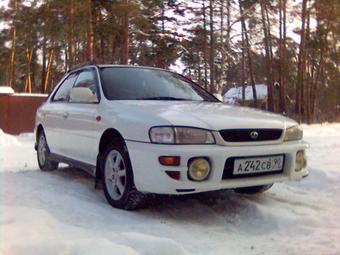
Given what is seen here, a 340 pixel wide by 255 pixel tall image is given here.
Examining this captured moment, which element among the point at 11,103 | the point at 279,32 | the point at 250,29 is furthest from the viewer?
the point at 279,32

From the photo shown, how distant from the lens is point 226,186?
378 cm

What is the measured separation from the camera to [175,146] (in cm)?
365

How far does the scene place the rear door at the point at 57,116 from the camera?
5355 mm

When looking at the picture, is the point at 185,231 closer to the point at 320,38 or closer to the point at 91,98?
the point at 91,98

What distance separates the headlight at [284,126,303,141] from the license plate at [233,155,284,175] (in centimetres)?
25

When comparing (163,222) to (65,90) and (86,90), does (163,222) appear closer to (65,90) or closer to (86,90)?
(86,90)

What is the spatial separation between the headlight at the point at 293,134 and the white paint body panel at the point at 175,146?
6cm

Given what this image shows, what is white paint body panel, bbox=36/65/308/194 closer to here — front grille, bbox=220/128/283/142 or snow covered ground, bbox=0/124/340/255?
front grille, bbox=220/128/283/142

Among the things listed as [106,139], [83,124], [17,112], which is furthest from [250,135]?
[17,112]

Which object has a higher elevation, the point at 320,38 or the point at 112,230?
the point at 320,38

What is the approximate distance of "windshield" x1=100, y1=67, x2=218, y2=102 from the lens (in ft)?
15.4

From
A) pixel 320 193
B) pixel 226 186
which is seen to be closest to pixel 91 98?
pixel 226 186

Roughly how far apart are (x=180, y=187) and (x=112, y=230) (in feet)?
2.07

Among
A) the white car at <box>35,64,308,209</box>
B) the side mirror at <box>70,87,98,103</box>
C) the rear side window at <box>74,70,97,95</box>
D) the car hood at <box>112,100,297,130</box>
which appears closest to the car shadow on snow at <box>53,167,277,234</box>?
the white car at <box>35,64,308,209</box>
